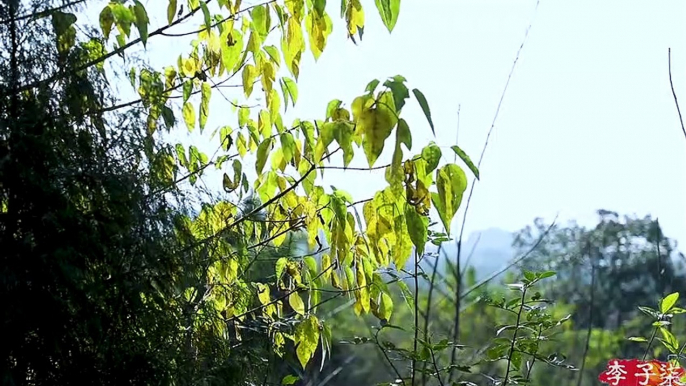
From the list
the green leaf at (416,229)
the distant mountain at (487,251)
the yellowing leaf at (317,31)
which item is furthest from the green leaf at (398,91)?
the distant mountain at (487,251)

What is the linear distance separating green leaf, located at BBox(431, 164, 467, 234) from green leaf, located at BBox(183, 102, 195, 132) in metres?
0.44

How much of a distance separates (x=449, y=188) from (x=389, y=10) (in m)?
0.19

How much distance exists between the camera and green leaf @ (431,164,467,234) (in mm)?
902

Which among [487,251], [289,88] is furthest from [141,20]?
[487,251]

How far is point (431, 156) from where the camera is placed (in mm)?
903

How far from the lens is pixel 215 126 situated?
135 centimetres

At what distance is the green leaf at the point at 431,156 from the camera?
2.95 ft

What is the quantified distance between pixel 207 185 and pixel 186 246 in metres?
0.14

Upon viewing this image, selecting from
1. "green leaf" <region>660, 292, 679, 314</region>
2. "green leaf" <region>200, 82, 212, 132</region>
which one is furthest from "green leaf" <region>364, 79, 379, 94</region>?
"green leaf" <region>660, 292, 679, 314</region>

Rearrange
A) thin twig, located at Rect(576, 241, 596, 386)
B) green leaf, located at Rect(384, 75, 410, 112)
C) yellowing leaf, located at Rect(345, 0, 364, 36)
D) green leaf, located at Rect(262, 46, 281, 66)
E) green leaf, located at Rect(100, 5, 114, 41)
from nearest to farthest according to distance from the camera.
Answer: green leaf, located at Rect(384, 75, 410, 112), green leaf, located at Rect(100, 5, 114, 41), yellowing leaf, located at Rect(345, 0, 364, 36), green leaf, located at Rect(262, 46, 281, 66), thin twig, located at Rect(576, 241, 596, 386)

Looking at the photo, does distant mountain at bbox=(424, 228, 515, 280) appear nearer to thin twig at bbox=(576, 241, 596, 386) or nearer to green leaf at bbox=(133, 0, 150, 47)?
thin twig at bbox=(576, 241, 596, 386)

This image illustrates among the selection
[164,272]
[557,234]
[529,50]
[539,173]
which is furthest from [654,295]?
[164,272]

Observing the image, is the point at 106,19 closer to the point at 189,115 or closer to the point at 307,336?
the point at 189,115

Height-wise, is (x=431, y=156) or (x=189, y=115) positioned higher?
(x=189, y=115)
